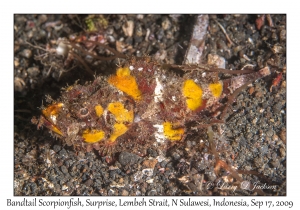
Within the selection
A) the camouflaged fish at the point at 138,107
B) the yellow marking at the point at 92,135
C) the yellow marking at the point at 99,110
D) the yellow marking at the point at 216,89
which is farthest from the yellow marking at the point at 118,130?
the yellow marking at the point at 216,89

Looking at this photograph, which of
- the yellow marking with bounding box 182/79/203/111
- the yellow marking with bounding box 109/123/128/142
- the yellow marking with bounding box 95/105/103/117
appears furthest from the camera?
the yellow marking with bounding box 182/79/203/111

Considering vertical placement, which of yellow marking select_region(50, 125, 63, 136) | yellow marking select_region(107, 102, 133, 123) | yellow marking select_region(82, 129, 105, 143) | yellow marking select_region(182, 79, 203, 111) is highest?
yellow marking select_region(182, 79, 203, 111)

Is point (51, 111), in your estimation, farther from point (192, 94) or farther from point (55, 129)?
point (192, 94)

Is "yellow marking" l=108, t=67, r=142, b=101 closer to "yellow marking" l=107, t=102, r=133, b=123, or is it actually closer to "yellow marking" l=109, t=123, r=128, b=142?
"yellow marking" l=107, t=102, r=133, b=123

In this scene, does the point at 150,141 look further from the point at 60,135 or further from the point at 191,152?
the point at 60,135

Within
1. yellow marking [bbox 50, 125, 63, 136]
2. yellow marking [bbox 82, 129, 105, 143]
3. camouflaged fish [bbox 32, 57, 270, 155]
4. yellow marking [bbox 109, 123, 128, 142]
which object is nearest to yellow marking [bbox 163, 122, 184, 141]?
camouflaged fish [bbox 32, 57, 270, 155]

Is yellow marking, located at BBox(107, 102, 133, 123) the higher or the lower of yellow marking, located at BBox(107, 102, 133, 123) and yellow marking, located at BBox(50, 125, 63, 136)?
the higher

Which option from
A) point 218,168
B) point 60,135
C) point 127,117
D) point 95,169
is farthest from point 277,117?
point 60,135
